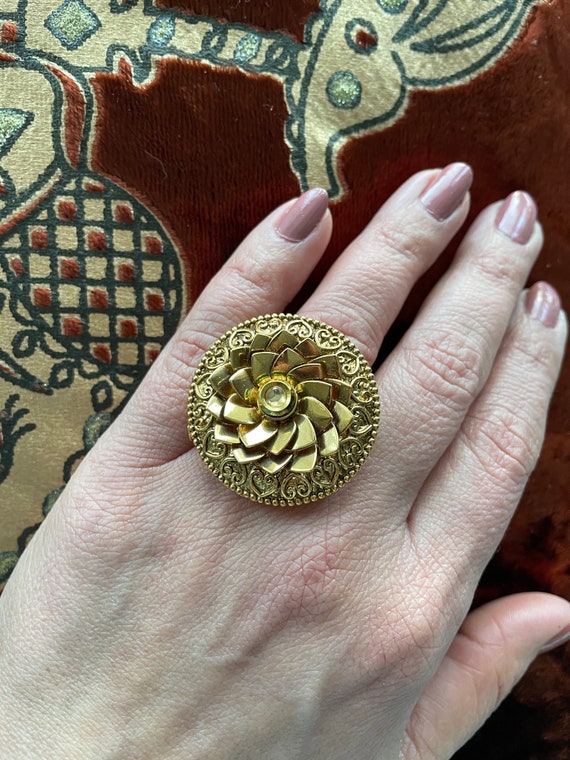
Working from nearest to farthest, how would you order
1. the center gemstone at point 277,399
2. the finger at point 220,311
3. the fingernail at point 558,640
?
the center gemstone at point 277,399 → the finger at point 220,311 → the fingernail at point 558,640

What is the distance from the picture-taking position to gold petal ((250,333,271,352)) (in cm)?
79

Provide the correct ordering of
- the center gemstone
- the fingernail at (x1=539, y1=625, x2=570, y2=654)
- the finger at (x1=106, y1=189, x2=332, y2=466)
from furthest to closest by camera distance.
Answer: the fingernail at (x1=539, y1=625, x2=570, y2=654) < the finger at (x1=106, y1=189, x2=332, y2=466) < the center gemstone

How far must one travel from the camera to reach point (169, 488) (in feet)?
2.82

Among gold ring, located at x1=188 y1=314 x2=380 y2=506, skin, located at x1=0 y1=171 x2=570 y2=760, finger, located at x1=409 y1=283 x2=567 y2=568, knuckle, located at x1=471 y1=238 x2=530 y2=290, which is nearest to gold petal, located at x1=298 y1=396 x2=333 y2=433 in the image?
gold ring, located at x1=188 y1=314 x2=380 y2=506

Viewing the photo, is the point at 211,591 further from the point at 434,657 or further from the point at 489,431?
A: the point at 489,431

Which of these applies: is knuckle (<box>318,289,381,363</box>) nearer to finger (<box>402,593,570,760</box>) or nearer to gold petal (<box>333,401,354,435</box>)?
gold petal (<box>333,401,354,435</box>)

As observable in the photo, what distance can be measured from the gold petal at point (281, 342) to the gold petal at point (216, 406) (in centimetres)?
9

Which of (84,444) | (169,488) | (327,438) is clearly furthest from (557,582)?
(84,444)

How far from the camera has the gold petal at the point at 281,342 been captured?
788mm

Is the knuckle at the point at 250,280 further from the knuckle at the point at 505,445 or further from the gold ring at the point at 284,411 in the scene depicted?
the knuckle at the point at 505,445

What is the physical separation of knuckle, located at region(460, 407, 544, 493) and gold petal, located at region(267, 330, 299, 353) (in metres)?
0.32

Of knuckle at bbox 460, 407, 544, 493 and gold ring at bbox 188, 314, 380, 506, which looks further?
knuckle at bbox 460, 407, 544, 493

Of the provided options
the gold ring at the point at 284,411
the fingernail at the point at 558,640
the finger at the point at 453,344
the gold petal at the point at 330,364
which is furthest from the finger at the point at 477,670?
the gold petal at the point at 330,364

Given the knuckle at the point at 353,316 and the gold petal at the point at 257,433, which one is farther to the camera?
the knuckle at the point at 353,316
